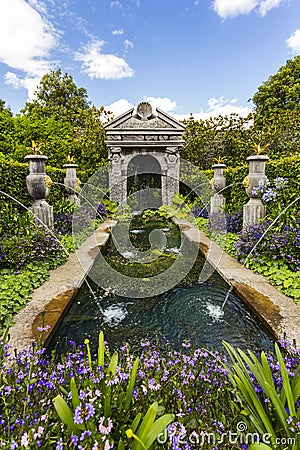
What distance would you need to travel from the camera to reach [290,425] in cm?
95

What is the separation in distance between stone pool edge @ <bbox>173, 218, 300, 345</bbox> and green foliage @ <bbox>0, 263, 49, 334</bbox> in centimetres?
201

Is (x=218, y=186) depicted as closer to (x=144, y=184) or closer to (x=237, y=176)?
(x=237, y=176)

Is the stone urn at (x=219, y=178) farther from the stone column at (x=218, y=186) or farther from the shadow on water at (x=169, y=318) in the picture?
the shadow on water at (x=169, y=318)

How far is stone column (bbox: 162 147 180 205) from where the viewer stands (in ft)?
28.3

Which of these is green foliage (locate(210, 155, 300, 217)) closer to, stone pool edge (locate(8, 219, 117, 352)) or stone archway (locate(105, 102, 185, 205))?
stone pool edge (locate(8, 219, 117, 352))

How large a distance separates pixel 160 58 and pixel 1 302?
10793 millimetres

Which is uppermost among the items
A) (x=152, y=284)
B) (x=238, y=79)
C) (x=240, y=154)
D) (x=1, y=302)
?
(x=238, y=79)

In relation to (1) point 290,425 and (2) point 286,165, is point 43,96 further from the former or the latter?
(1) point 290,425

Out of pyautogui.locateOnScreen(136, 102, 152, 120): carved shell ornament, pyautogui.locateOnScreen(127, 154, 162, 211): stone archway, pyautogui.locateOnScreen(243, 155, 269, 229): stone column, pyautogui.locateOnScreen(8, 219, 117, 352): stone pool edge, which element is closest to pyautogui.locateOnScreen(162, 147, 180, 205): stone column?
pyautogui.locateOnScreen(127, 154, 162, 211): stone archway

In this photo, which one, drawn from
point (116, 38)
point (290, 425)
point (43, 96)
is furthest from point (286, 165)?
point (43, 96)

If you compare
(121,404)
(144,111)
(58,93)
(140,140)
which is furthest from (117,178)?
(58,93)

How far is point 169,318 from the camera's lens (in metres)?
2.46

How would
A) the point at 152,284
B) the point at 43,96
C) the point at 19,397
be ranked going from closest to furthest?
the point at 19,397 < the point at 152,284 < the point at 43,96

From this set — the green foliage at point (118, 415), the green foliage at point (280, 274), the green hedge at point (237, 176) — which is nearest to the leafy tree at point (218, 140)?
the green hedge at point (237, 176)
